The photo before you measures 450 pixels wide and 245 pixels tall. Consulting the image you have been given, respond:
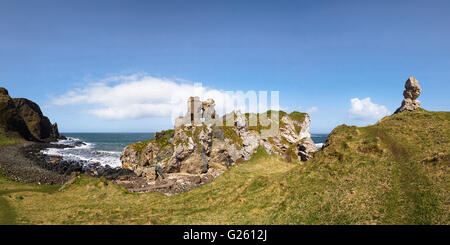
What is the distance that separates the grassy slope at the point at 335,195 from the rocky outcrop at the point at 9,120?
113866 mm

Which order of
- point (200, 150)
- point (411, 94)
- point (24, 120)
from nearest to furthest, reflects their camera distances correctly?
point (411, 94) < point (200, 150) < point (24, 120)

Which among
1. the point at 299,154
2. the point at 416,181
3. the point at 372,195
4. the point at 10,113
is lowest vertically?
the point at 299,154

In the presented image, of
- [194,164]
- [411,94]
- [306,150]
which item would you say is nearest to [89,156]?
[194,164]

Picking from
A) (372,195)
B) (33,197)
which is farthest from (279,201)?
(33,197)

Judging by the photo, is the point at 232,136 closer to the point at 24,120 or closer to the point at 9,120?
the point at 9,120

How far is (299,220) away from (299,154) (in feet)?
153

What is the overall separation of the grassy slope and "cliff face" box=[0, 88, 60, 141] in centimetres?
11688

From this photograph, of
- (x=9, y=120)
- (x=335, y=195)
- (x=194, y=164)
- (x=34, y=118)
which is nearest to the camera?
(x=335, y=195)

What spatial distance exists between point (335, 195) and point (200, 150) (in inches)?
1499

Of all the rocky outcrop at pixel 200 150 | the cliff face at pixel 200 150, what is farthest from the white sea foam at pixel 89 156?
the rocky outcrop at pixel 200 150

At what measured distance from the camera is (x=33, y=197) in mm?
20109

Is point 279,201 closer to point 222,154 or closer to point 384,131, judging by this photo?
point 384,131

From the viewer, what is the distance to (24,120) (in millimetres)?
120812
